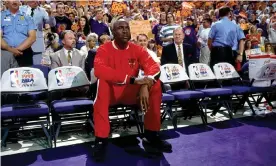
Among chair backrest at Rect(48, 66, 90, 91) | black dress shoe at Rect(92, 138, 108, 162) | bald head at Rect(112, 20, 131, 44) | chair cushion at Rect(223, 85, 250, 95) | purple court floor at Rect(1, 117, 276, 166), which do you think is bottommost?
purple court floor at Rect(1, 117, 276, 166)

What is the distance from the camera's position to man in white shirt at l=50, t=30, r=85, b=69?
4402 millimetres

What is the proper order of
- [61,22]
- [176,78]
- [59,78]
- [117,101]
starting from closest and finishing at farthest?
[117,101] < [59,78] < [176,78] < [61,22]

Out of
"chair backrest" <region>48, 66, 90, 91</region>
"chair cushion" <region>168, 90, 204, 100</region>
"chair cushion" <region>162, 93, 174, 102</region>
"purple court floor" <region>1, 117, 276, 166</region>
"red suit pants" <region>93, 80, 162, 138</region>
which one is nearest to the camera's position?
"purple court floor" <region>1, 117, 276, 166</region>

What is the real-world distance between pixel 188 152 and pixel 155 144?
0.38 metres

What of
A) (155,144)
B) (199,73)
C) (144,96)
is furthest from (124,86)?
(199,73)

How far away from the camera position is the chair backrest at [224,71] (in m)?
5.08

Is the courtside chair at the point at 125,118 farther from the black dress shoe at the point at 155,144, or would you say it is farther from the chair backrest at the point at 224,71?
the chair backrest at the point at 224,71

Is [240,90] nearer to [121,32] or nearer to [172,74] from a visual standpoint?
[172,74]

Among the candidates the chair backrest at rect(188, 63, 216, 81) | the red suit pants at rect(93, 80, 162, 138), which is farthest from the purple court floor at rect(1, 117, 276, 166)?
the chair backrest at rect(188, 63, 216, 81)

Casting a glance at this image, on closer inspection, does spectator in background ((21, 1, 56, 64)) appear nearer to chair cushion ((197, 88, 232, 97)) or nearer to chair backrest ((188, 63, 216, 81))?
chair backrest ((188, 63, 216, 81))

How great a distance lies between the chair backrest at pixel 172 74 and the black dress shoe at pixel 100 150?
1.74 meters

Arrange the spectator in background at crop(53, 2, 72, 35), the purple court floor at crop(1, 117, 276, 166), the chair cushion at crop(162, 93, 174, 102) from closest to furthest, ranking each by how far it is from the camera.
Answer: the purple court floor at crop(1, 117, 276, 166), the chair cushion at crop(162, 93, 174, 102), the spectator in background at crop(53, 2, 72, 35)

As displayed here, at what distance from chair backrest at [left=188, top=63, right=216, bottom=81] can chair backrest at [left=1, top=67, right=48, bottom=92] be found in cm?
232

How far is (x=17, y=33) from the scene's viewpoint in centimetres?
427
